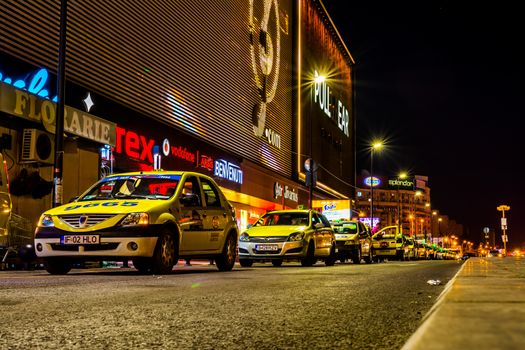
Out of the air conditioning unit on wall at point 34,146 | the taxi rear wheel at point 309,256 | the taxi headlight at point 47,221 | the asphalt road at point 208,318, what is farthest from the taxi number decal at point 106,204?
the air conditioning unit on wall at point 34,146

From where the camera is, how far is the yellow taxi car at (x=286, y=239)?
615 inches

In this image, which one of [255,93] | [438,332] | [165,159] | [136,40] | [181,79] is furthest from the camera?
[255,93]

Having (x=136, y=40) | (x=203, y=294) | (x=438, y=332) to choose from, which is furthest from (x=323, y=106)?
(x=438, y=332)

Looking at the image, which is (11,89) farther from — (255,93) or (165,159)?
(255,93)

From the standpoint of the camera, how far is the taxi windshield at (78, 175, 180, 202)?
10.8 meters

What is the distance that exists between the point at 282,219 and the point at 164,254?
7.88m

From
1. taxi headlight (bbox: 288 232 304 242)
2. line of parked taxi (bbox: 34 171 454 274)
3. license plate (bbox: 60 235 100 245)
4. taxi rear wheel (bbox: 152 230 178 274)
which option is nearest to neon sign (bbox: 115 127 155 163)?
taxi headlight (bbox: 288 232 304 242)

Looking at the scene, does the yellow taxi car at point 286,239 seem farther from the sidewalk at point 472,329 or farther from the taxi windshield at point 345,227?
the sidewalk at point 472,329

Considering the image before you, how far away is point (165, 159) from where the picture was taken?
25016 mm

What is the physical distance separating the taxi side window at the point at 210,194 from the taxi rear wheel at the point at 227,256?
29.9 inches

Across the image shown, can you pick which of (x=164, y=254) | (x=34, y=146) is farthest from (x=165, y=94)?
(x=164, y=254)

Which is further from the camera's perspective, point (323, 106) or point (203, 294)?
point (323, 106)

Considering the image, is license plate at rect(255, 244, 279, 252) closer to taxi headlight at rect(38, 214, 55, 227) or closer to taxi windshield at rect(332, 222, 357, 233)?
taxi headlight at rect(38, 214, 55, 227)

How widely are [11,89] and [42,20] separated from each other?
304 centimetres
